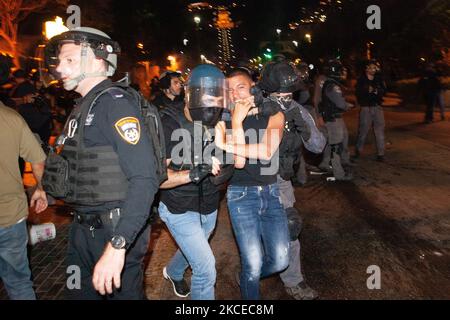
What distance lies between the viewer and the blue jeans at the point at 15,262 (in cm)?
292

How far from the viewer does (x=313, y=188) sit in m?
7.09

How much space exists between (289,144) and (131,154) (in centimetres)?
187

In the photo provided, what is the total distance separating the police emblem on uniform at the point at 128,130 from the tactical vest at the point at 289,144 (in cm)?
172

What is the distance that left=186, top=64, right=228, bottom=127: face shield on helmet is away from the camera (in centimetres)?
291

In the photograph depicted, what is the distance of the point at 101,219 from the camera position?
2332 mm

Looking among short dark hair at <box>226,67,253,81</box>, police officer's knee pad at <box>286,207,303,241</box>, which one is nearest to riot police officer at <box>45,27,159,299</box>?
short dark hair at <box>226,67,253,81</box>

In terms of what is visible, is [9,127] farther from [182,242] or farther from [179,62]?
[179,62]

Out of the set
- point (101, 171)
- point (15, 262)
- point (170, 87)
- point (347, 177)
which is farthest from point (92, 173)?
point (347, 177)

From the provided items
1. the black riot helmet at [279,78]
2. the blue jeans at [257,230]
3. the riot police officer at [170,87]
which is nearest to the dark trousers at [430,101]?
the riot police officer at [170,87]

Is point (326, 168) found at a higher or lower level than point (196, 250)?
lower

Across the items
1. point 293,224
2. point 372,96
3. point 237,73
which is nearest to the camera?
point 237,73

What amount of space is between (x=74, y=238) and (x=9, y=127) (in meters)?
1.11

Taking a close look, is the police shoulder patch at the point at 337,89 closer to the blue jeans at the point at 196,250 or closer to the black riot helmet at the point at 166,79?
the black riot helmet at the point at 166,79

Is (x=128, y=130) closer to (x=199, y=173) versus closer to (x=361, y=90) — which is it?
(x=199, y=173)
